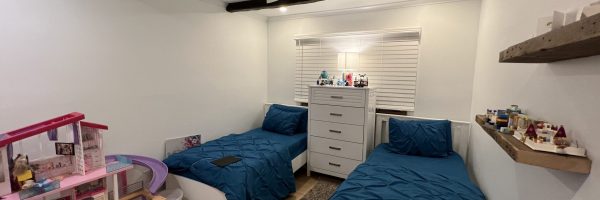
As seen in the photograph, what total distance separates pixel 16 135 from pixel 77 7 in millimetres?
1044

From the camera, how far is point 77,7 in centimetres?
188

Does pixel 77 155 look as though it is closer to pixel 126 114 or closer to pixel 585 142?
pixel 126 114

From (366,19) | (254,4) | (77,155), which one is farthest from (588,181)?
(254,4)

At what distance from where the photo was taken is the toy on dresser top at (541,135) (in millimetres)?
814

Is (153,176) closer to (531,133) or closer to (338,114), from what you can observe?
(338,114)

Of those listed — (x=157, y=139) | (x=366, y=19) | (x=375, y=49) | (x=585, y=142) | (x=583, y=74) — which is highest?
(x=366, y=19)

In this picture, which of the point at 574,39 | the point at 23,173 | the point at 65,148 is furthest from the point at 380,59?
the point at 23,173

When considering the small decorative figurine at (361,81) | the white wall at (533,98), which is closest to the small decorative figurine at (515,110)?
the white wall at (533,98)

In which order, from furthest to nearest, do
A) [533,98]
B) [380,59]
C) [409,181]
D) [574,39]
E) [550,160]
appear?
[380,59], [409,181], [533,98], [550,160], [574,39]

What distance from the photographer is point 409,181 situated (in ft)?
6.41

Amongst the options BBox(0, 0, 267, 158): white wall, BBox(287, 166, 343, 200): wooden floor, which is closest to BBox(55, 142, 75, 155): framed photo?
BBox(0, 0, 267, 158): white wall

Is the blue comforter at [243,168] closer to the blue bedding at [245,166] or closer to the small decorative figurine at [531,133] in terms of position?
the blue bedding at [245,166]

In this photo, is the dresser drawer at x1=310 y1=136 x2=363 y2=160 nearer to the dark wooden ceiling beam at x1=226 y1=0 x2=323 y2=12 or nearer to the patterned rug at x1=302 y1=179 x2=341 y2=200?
the patterned rug at x1=302 y1=179 x2=341 y2=200

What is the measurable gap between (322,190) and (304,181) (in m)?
0.31
